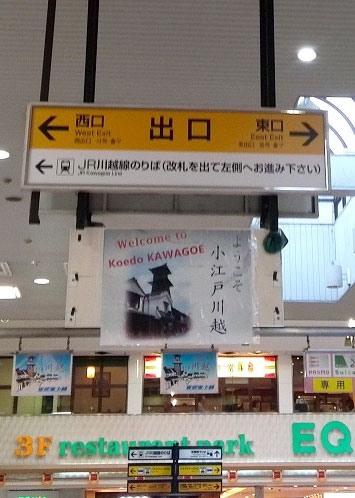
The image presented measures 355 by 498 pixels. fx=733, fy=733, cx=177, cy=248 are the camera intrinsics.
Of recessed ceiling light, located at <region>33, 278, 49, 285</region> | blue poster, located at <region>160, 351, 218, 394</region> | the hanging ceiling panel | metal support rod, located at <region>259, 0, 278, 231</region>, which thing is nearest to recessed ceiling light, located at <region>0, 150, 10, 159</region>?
the hanging ceiling panel

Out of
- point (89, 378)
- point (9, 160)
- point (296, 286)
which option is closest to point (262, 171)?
point (9, 160)

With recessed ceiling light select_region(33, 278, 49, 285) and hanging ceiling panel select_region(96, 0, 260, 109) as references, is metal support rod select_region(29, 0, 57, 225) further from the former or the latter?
recessed ceiling light select_region(33, 278, 49, 285)

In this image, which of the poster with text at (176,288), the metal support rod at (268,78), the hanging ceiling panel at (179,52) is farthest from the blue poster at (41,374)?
the metal support rod at (268,78)

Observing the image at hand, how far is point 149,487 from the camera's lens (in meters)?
13.0

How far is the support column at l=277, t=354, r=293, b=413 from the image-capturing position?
675 inches

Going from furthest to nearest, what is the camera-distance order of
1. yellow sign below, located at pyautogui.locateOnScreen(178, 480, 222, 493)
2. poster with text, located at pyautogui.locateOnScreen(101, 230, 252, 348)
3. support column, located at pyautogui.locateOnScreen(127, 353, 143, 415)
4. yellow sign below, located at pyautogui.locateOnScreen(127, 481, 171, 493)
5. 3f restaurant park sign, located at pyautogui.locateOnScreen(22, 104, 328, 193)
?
support column, located at pyautogui.locateOnScreen(127, 353, 143, 415)
yellow sign below, located at pyautogui.locateOnScreen(178, 480, 222, 493)
yellow sign below, located at pyautogui.locateOnScreen(127, 481, 171, 493)
poster with text, located at pyautogui.locateOnScreen(101, 230, 252, 348)
3f restaurant park sign, located at pyautogui.locateOnScreen(22, 104, 328, 193)

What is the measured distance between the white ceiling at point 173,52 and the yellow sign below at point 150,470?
25.9 ft

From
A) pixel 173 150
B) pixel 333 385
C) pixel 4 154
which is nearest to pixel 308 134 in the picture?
pixel 173 150

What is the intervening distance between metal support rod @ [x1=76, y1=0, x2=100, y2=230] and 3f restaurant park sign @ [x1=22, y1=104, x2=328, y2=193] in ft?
0.89

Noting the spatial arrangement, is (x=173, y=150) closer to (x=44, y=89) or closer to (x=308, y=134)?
(x=308, y=134)

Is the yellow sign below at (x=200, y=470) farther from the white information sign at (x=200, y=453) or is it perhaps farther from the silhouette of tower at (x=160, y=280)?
the silhouette of tower at (x=160, y=280)

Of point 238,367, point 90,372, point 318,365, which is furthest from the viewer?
point 90,372

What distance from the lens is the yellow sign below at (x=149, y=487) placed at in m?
12.9

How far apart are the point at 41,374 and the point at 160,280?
1012 cm
